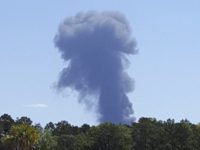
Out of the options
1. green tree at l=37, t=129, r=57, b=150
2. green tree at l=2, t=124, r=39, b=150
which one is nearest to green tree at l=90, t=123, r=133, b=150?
green tree at l=37, t=129, r=57, b=150

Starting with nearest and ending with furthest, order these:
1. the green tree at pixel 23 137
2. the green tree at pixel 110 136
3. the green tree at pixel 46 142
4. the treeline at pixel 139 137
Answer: the green tree at pixel 23 137, the green tree at pixel 46 142, the treeline at pixel 139 137, the green tree at pixel 110 136

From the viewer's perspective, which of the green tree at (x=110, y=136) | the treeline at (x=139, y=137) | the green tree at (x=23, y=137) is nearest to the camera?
the green tree at (x=23, y=137)

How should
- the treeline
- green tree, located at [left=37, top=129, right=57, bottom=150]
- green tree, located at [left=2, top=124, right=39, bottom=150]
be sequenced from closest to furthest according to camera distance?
green tree, located at [left=2, top=124, right=39, bottom=150] < green tree, located at [left=37, top=129, right=57, bottom=150] < the treeline

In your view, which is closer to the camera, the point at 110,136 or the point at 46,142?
the point at 46,142

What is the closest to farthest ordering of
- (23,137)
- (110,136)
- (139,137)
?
(23,137), (110,136), (139,137)

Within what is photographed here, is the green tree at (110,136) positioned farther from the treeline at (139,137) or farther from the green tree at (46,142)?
the green tree at (46,142)

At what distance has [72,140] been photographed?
145 m

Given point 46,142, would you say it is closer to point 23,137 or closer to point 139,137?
point 23,137

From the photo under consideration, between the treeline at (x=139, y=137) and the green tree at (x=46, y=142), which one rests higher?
the treeline at (x=139, y=137)

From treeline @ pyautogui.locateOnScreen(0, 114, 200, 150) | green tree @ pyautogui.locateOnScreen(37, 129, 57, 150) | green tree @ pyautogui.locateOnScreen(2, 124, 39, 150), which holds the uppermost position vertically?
treeline @ pyautogui.locateOnScreen(0, 114, 200, 150)

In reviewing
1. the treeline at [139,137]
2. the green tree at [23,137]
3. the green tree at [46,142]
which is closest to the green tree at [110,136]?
the treeline at [139,137]

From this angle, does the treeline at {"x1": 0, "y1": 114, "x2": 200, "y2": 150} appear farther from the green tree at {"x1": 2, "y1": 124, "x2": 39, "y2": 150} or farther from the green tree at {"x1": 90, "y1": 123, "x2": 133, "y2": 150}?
the green tree at {"x1": 2, "y1": 124, "x2": 39, "y2": 150}

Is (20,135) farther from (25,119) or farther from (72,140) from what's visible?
(25,119)

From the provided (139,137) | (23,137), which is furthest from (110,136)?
(23,137)
